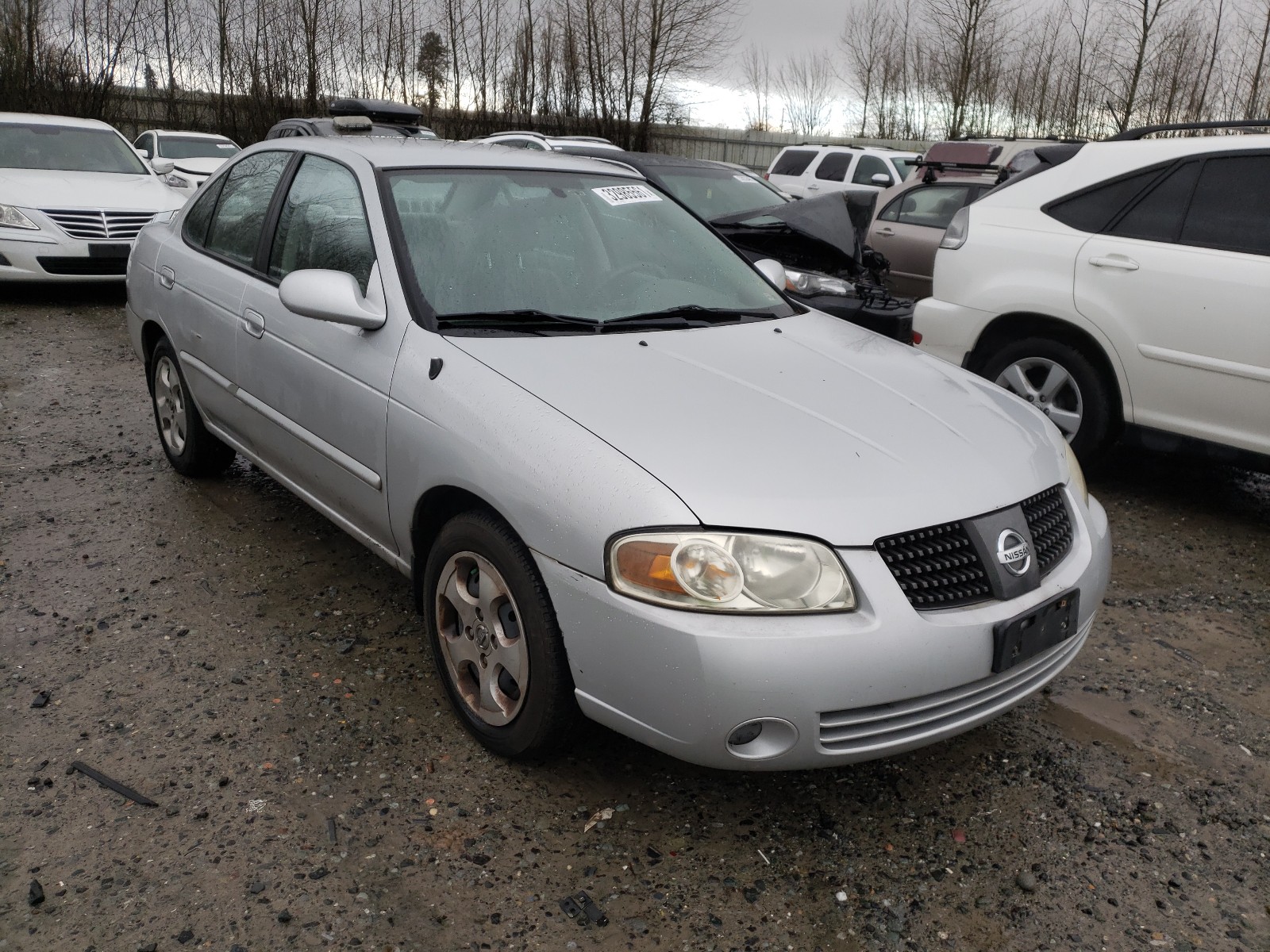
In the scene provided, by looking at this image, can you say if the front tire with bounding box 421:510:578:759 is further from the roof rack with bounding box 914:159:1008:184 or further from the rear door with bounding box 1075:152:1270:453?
the roof rack with bounding box 914:159:1008:184

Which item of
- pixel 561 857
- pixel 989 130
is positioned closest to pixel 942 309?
pixel 561 857

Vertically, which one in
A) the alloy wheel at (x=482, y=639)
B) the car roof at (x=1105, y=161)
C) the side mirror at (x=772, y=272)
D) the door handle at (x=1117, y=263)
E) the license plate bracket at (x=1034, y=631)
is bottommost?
the alloy wheel at (x=482, y=639)

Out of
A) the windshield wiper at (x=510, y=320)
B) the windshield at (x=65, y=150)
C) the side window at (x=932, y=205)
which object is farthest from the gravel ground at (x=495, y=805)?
the windshield at (x=65, y=150)

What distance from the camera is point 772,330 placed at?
333cm

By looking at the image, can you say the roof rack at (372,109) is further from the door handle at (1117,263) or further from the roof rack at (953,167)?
the door handle at (1117,263)

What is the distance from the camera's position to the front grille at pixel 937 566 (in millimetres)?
2297

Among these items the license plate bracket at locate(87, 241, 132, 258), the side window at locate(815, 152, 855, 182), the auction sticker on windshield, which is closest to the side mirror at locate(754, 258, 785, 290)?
the auction sticker on windshield

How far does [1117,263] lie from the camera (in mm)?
4883

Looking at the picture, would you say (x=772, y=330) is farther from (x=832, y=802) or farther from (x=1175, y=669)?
(x=1175, y=669)

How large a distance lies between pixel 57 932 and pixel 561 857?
3.53 ft

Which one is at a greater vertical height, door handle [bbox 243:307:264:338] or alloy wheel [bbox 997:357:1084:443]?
door handle [bbox 243:307:264:338]

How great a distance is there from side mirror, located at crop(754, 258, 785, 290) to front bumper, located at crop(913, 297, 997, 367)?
1.72 metres

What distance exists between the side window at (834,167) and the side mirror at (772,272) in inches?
503

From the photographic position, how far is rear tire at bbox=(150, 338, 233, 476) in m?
4.52
